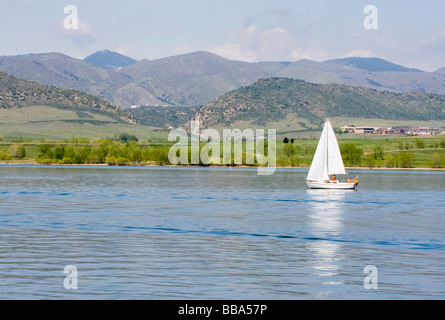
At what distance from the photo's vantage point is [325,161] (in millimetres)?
93562

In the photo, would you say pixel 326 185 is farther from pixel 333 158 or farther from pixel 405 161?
pixel 405 161

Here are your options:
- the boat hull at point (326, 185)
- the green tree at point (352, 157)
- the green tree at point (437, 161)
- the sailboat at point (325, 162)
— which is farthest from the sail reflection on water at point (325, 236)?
the green tree at point (437, 161)

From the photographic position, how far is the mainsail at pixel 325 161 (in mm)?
93625

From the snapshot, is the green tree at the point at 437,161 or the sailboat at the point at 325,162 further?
the green tree at the point at 437,161

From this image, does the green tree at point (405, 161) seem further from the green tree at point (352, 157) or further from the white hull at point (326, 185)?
the white hull at point (326, 185)

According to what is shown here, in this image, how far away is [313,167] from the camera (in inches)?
3711

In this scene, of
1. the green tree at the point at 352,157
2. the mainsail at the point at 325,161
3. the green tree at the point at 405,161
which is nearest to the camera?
the mainsail at the point at 325,161

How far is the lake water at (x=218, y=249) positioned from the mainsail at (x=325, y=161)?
27.6m

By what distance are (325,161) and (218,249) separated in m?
60.8

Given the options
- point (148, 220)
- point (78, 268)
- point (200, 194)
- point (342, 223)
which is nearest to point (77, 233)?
point (148, 220)

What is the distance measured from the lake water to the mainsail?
2759cm

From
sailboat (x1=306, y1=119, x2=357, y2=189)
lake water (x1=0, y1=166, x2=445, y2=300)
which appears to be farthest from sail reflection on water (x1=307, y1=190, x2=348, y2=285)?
sailboat (x1=306, y1=119, x2=357, y2=189)

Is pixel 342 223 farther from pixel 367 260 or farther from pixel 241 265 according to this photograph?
pixel 241 265
